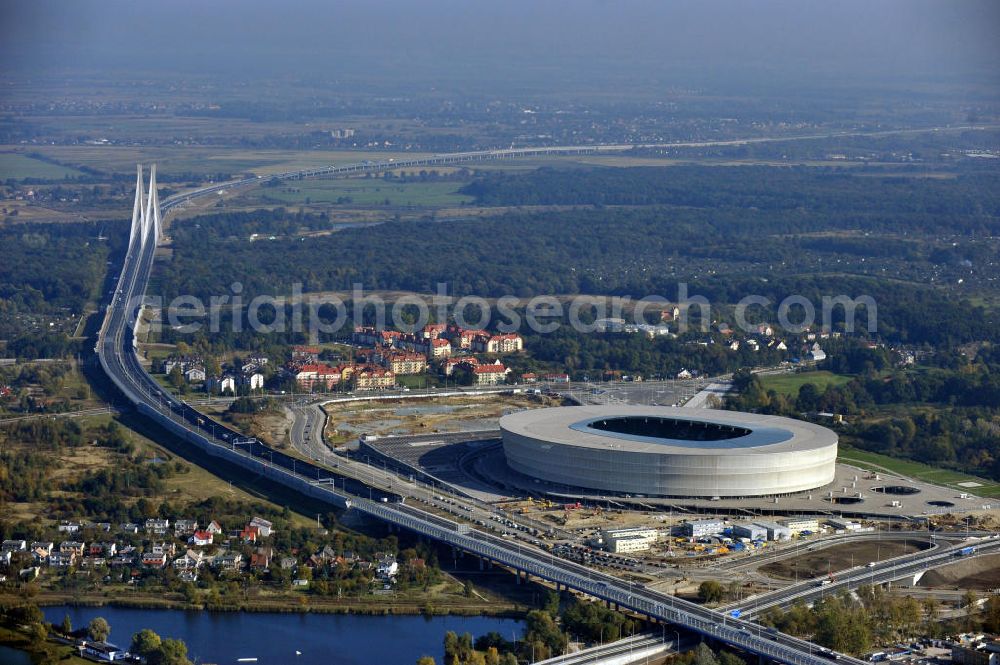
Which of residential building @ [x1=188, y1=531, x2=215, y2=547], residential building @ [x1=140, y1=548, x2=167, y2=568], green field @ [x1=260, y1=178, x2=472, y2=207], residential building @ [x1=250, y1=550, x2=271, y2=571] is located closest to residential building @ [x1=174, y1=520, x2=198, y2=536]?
residential building @ [x1=188, y1=531, x2=215, y2=547]

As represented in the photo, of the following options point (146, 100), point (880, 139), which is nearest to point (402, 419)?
point (880, 139)

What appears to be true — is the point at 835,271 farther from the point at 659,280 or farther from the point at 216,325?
the point at 216,325

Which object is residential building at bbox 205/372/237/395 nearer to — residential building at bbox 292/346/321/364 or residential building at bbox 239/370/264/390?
residential building at bbox 239/370/264/390

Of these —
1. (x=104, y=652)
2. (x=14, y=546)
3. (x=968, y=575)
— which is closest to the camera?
(x=104, y=652)

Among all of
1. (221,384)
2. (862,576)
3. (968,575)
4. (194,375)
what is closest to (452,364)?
(221,384)

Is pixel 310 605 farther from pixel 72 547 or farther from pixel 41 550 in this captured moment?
pixel 41 550
